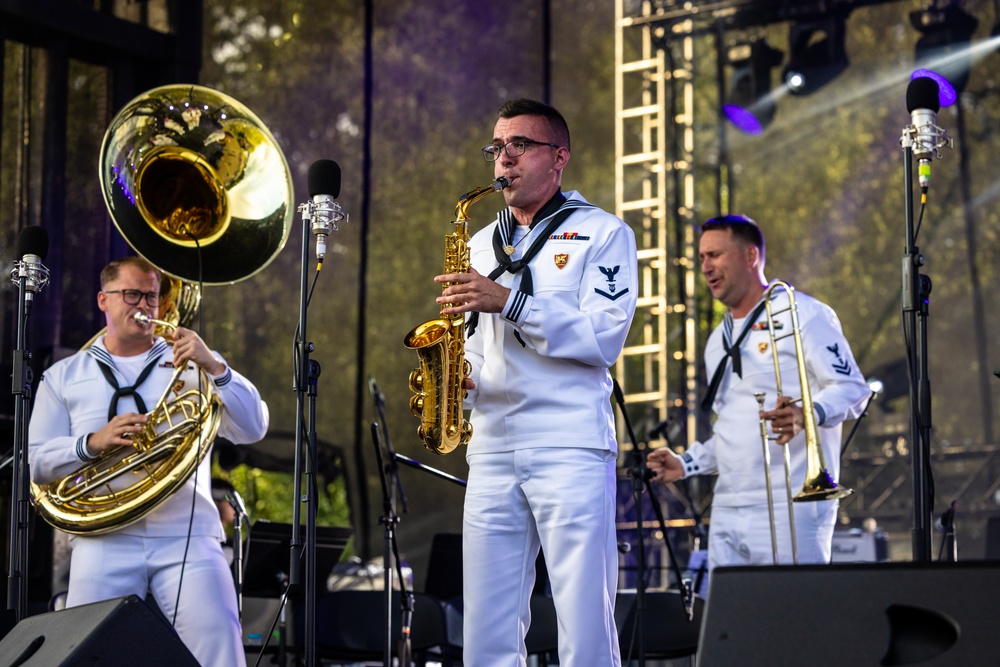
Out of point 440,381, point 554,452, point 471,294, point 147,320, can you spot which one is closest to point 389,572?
point 147,320

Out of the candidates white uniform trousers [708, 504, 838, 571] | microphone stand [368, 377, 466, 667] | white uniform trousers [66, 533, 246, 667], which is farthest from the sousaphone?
white uniform trousers [708, 504, 838, 571]

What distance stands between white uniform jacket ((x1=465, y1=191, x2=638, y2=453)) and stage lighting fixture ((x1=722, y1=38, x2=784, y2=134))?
7098 millimetres

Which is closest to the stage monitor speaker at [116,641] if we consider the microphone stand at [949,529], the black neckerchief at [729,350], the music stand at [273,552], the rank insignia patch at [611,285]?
the rank insignia patch at [611,285]

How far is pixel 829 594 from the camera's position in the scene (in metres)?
2.75

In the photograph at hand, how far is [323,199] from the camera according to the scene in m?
4.11

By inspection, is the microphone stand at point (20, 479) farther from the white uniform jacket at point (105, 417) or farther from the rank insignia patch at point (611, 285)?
the rank insignia patch at point (611, 285)

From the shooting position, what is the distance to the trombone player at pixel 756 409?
16.9 ft

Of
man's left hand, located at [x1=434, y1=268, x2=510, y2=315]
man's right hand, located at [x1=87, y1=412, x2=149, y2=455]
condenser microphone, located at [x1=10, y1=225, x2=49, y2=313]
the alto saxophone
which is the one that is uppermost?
condenser microphone, located at [x1=10, y1=225, x2=49, y2=313]

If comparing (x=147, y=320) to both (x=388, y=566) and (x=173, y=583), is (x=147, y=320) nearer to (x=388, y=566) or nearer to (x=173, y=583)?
(x=173, y=583)

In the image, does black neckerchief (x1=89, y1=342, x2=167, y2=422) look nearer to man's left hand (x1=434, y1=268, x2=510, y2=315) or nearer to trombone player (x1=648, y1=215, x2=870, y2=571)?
man's left hand (x1=434, y1=268, x2=510, y2=315)

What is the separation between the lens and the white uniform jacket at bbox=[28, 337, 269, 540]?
4980 millimetres

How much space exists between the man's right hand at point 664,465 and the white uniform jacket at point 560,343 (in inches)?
54.5

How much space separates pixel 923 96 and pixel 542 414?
1548 mm

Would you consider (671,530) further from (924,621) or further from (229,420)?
(924,621)
